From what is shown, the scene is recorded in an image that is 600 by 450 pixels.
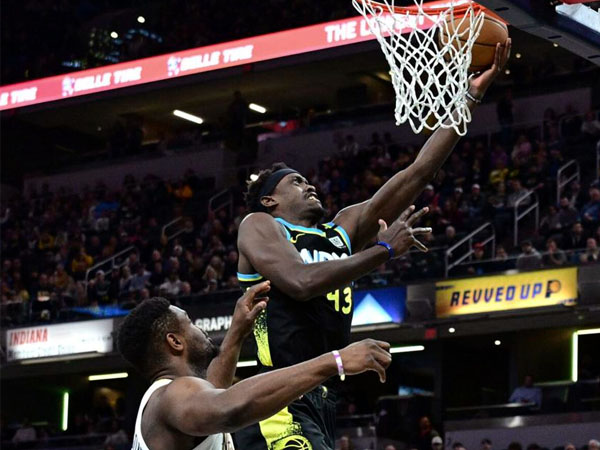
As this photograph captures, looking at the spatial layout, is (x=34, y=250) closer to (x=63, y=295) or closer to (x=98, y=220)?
(x=98, y=220)

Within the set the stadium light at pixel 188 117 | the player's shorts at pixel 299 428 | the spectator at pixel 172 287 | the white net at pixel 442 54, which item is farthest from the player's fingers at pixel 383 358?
the stadium light at pixel 188 117

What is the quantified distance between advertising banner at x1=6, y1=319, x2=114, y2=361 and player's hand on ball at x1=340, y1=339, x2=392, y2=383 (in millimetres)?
16538

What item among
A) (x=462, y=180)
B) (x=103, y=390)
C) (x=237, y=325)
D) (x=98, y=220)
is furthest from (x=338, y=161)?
(x=237, y=325)

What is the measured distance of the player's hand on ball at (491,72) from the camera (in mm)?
5730

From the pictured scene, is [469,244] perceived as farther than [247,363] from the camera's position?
No

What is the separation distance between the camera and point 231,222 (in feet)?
74.2

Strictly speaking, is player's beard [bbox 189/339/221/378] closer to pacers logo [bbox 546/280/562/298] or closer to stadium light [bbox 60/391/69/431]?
pacers logo [bbox 546/280/562/298]

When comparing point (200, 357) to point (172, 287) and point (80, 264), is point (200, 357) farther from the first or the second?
point (80, 264)

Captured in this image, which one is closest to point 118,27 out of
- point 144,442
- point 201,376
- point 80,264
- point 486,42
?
point 80,264

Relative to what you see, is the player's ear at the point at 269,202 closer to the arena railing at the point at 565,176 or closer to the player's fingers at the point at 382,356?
the player's fingers at the point at 382,356

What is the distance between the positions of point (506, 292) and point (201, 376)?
1244 centimetres

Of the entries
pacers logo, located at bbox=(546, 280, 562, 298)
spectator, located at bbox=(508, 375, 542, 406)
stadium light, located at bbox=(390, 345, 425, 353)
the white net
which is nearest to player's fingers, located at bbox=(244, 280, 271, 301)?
the white net

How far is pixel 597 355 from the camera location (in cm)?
2033

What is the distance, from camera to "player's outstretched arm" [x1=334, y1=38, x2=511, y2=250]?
5.67 meters
